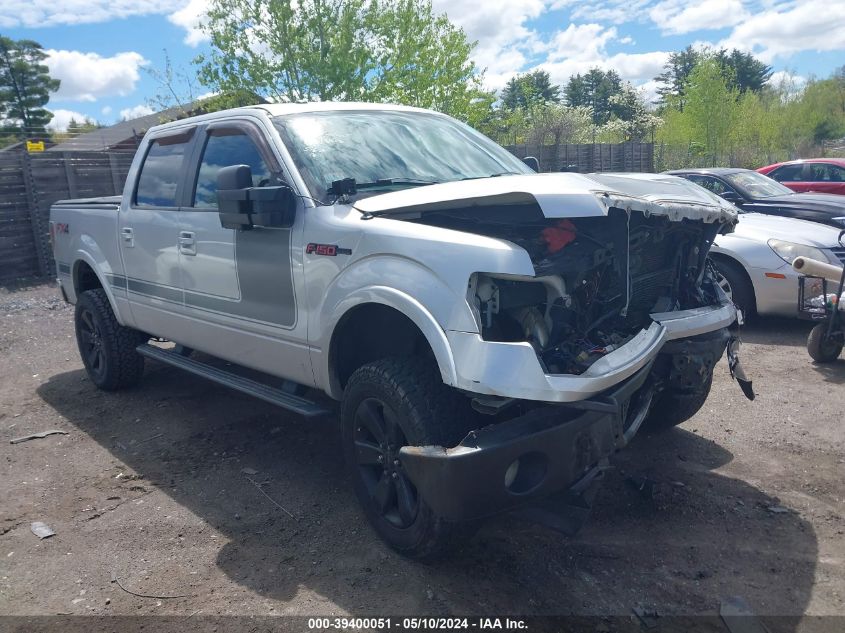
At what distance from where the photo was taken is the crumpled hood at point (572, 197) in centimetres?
292

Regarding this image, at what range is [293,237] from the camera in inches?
153

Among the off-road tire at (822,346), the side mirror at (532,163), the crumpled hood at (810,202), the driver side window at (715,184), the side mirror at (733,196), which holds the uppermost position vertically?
the side mirror at (532,163)

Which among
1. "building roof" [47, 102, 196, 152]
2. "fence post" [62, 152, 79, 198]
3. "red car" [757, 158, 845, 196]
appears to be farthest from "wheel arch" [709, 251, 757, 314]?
"building roof" [47, 102, 196, 152]

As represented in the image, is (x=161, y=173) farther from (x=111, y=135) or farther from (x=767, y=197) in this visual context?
(x=111, y=135)

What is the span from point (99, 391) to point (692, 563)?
202 inches

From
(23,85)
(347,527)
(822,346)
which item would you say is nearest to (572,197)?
(347,527)

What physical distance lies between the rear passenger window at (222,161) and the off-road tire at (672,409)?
2662 millimetres

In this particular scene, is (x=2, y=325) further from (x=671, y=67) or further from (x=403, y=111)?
(x=671, y=67)

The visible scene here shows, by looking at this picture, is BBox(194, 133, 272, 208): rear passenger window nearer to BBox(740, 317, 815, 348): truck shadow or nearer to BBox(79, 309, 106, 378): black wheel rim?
BBox(79, 309, 106, 378): black wheel rim

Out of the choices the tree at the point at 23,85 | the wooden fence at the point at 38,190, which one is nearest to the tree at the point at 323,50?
the wooden fence at the point at 38,190

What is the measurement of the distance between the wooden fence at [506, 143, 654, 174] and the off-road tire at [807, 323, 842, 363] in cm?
1636

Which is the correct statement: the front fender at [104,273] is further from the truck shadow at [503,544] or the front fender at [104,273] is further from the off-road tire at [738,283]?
the off-road tire at [738,283]

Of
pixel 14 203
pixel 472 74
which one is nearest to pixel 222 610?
pixel 14 203

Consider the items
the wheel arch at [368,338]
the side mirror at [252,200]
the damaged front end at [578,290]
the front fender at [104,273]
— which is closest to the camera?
the damaged front end at [578,290]
